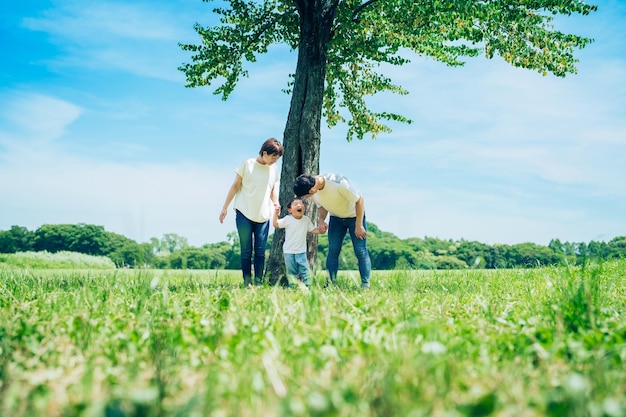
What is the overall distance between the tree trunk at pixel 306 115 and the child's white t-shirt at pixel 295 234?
931 millimetres

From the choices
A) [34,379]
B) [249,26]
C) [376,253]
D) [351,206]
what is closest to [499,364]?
[34,379]

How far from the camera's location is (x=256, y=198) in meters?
8.18

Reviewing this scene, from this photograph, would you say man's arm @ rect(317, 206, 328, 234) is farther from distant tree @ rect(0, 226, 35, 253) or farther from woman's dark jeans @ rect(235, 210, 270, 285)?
distant tree @ rect(0, 226, 35, 253)

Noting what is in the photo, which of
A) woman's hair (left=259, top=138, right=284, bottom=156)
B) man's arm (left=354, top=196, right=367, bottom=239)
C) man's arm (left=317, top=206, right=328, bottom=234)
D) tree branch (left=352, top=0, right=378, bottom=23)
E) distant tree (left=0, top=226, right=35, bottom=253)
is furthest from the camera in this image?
distant tree (left=0, top=226, right=35, bottom=253)

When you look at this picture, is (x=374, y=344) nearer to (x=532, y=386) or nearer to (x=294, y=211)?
(x=532, y=386)

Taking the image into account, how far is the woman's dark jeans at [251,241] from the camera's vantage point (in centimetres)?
830

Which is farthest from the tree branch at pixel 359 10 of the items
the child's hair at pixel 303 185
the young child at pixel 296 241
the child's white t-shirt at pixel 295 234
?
the child's hair at pixel 303 185

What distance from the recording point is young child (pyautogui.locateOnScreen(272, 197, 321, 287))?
27.2 feet

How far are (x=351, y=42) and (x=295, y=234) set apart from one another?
5224mm

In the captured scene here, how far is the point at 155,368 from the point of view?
2.88 meters

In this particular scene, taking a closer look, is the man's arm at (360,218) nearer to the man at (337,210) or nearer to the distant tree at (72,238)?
the man at (337,210)

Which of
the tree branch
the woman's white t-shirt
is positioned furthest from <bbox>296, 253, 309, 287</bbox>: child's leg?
the tree branch

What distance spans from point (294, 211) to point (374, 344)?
5.39 metres

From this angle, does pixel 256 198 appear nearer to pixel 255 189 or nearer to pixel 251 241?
pixel 255 189
